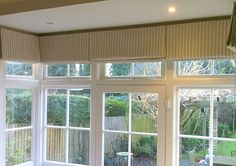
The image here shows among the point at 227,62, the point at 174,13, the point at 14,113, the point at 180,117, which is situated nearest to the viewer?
the point at 174,13

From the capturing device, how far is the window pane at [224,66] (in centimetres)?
340

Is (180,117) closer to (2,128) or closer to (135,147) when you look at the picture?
(135,147)

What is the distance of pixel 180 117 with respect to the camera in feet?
12.1

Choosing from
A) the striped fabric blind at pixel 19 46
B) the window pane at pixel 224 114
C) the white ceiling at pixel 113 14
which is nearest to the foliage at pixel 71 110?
the striped fabric blind at pixel 19 46

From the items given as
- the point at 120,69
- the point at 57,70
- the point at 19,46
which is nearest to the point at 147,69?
the point at 120,69

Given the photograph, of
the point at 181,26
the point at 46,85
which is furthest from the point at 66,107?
the point at 181,26

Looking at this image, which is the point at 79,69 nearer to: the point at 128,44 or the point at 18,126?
the point at 128,44

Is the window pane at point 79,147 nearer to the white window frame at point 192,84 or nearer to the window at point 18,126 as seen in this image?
the window at point 18,126

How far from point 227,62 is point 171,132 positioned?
0.97 metres

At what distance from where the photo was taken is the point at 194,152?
3.59 metres

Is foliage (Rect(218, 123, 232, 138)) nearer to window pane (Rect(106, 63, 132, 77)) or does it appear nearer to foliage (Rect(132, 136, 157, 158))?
foliage (Rect(132, 136, 157, 158))

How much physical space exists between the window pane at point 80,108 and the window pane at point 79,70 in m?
0.22

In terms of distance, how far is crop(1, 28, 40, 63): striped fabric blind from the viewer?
3869 millimetres

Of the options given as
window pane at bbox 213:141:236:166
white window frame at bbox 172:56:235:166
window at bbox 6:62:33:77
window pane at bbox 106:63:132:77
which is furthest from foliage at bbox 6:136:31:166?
window pane at bbox 213:141:236:166
